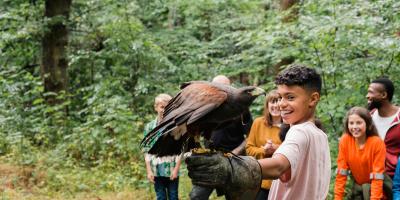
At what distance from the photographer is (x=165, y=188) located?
17.7 feet

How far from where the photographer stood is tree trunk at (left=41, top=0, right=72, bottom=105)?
31.2ft

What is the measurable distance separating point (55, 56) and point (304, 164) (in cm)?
852

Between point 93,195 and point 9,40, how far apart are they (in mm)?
4381

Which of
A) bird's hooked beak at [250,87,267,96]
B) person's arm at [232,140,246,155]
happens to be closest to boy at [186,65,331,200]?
bird's hooked beak at [250,87,267,96]

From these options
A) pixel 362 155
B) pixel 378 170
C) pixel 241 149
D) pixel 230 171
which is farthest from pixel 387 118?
pixel 230 171

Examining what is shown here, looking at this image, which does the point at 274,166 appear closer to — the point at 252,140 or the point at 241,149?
the point at 252,140

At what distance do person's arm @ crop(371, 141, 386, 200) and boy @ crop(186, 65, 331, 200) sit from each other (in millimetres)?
2097

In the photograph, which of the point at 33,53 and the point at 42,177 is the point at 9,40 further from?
the point at 42,177

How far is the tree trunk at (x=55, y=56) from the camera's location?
9.50 metres

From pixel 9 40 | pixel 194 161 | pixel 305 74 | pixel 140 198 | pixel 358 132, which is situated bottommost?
pixel 140 198

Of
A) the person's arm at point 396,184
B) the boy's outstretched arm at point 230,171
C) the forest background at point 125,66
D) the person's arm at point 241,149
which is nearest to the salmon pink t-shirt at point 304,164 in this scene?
the boy's outstretched arm at point 230,171

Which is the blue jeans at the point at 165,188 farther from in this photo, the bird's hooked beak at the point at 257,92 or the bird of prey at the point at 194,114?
the bird's hooked beak at the point at 257,92

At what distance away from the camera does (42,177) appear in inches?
283

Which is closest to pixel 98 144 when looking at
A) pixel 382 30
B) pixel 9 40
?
pixel 9 40
